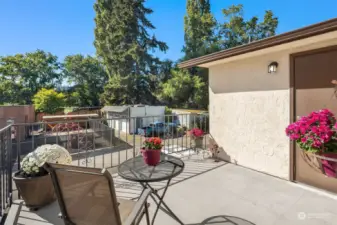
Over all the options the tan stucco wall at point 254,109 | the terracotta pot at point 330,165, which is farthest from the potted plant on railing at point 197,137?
the terracotta pot at point 330,165

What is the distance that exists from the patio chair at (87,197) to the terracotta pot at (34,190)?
3.80 ft

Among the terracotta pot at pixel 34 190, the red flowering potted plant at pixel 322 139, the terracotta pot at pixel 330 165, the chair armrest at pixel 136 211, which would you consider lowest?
the terracotta pot at pixel 34 190

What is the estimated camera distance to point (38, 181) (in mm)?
2254

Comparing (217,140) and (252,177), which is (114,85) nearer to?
(217,140)

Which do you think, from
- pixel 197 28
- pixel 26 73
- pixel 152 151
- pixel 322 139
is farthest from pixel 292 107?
pixel 26 73

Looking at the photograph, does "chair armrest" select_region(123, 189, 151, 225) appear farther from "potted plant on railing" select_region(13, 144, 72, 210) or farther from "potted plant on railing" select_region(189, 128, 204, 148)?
"potted plant on railing" select_region(189, 128, 204, 148)

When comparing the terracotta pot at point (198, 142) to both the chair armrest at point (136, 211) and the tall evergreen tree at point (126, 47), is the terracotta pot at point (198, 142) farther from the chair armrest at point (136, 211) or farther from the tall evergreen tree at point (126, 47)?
the tall evergreen tree at point (126, 47)

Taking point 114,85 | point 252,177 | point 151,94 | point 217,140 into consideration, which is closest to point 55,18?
point 114,85

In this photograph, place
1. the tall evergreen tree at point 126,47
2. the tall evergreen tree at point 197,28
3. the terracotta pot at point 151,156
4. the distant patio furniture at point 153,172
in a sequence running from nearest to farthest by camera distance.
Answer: the distant patio furniture at point 153,172 < the terracotta pot at point 151,156 < the tall evergreen tree at point 197,28 < the tall evergreen tree at point 126,47

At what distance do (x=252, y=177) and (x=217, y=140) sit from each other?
4.12 feet

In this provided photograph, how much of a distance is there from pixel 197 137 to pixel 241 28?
15311 mm

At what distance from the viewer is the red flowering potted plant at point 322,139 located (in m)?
1.41

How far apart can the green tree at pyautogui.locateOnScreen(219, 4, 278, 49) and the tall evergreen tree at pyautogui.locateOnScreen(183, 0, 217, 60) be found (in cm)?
135

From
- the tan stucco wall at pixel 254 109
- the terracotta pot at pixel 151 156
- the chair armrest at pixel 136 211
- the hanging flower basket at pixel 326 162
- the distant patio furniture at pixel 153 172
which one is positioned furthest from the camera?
the tan stucco wall at pixel 254 109
